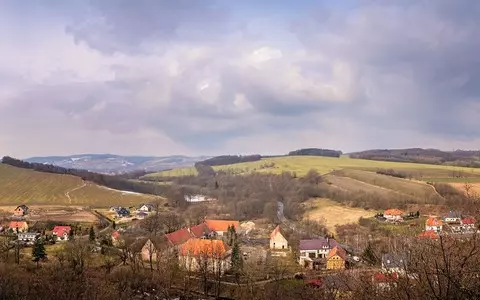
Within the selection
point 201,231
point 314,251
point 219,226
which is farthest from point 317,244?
point 219,226

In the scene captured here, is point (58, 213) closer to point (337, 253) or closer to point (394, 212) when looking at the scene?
point (337, 253)

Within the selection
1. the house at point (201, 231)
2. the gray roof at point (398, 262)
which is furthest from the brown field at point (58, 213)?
the gray roof at point (398, 262)

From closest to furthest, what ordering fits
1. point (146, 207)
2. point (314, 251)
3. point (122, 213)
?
point (314, 251) → point (122, 213) → point (146, 207)

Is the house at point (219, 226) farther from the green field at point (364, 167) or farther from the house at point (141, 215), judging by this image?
the green field at point (364, 167)

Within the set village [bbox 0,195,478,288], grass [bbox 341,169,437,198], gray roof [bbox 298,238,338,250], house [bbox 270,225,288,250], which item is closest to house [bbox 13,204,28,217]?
village [bbox 0,195,478,288]

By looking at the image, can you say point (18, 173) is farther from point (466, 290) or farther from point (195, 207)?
point (466, 290)

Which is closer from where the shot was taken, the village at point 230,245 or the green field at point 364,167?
the village at point 230,245

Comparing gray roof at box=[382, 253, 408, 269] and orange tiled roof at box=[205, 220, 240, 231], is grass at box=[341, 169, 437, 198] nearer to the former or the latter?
orange tiled roof at box=[205, 220, 240, 231]
